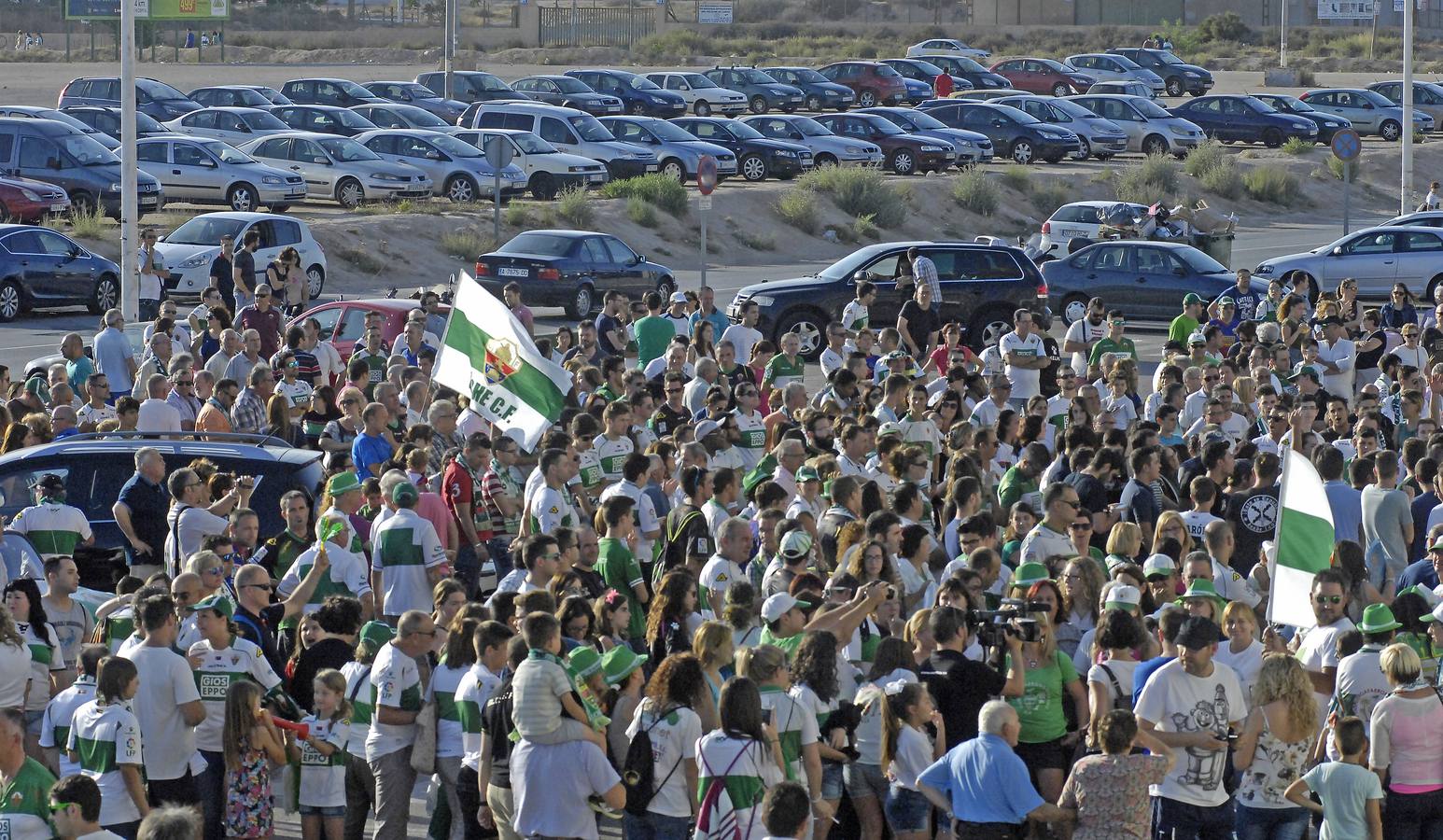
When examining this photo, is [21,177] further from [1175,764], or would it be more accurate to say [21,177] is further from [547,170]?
[1175,764]

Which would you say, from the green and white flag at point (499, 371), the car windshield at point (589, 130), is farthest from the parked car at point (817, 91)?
the green and white flag at point (499, 371)

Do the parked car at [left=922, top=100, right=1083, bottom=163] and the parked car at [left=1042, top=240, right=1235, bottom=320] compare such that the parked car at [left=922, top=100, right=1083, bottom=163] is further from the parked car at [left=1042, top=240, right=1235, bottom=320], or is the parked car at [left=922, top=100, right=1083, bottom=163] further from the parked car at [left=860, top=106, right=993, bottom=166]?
the parked car at [left=1042, top=240, right=1235, bottom=320]

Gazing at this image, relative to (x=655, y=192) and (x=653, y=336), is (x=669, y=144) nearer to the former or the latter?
(x=655, y=192)

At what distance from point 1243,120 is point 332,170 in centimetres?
2718

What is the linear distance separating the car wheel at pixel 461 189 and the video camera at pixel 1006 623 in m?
31.6

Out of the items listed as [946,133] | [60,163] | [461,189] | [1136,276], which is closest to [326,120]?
[461,189]

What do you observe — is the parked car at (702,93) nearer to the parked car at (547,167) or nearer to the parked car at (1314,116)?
the parked car at (1314,116)

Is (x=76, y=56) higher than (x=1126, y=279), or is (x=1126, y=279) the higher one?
(x=76, y=56)

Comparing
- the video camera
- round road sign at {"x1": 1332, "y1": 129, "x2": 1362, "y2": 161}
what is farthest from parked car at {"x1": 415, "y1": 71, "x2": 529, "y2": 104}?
the video camera

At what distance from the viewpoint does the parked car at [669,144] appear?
4378 centimetres

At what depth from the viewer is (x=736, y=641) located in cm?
931

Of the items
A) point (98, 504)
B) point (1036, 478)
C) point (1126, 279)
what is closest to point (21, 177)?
point (1126, 279)

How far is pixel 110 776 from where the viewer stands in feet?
27.4

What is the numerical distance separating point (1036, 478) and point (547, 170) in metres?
28.7
